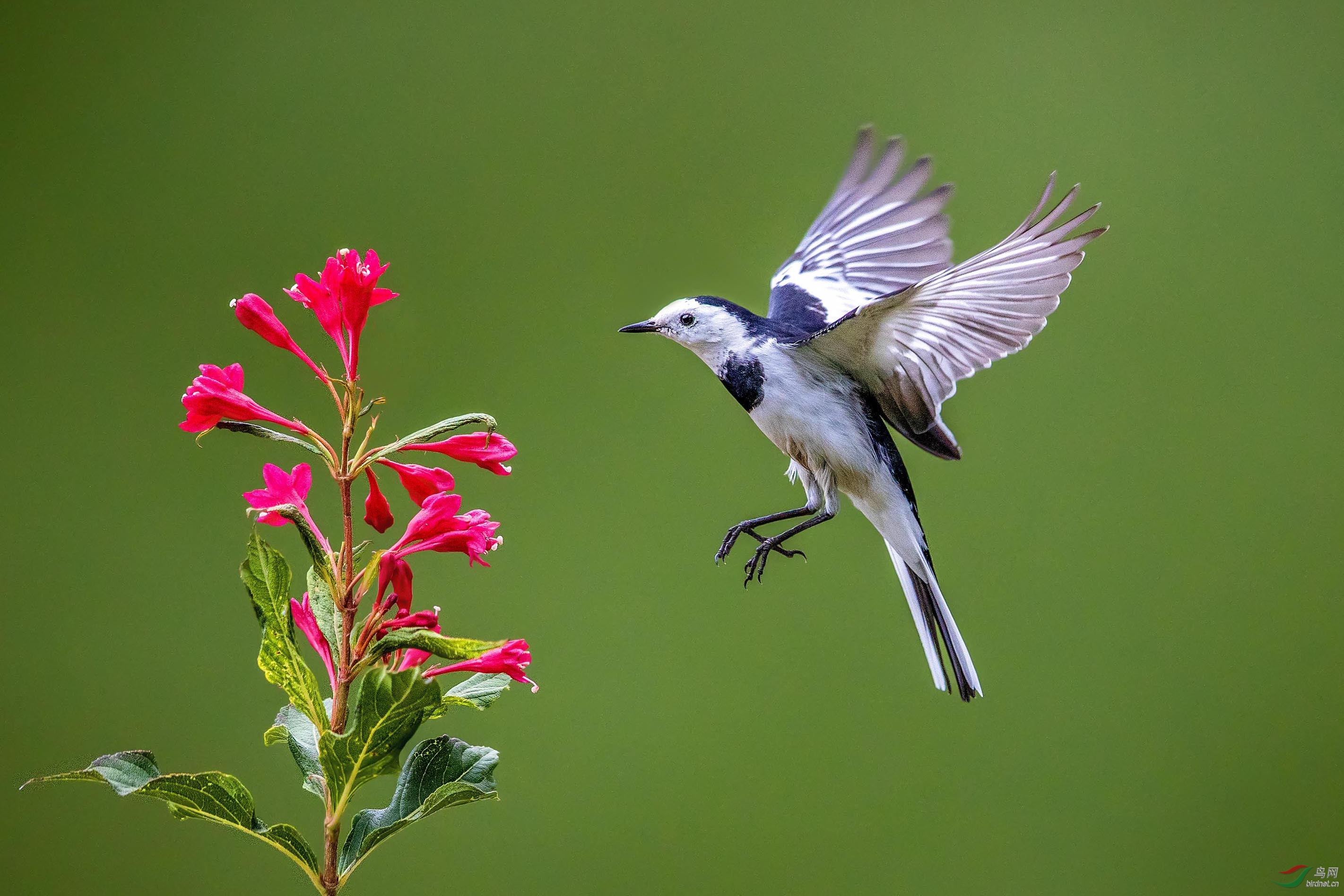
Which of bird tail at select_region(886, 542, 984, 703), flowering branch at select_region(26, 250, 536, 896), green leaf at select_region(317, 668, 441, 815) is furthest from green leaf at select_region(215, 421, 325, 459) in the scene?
bird tail at select_region(886, 542, 984, 703)

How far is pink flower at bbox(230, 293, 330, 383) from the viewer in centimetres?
54

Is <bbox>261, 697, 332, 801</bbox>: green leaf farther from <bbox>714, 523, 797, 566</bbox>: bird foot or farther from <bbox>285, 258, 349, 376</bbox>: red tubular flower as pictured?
<bbox>714, 523, 797, 566</bbox>: bird foot

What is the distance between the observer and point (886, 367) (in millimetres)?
974

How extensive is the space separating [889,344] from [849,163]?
50 cm

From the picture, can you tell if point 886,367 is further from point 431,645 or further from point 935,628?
point 431,645

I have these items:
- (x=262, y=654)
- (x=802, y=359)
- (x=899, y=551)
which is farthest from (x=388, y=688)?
(x=899, y=551)

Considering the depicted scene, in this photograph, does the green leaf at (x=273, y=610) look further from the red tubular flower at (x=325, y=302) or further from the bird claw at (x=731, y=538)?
the bird claw at (x=731, y=538)

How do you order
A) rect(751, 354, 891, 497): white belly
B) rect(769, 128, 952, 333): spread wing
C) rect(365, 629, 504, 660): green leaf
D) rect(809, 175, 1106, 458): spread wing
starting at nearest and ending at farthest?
rect(365, 629, 504, 660): green leaf < rect(809, 175, 1106, 458): spread wing < rect(751, 354, 891, 497): white belly < rect(769, 128, 952, 333): spread wing

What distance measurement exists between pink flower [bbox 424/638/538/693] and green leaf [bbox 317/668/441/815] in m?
0.05

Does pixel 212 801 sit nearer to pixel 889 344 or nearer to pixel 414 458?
pixel 889 344

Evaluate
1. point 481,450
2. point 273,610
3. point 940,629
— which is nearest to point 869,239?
point 940,629

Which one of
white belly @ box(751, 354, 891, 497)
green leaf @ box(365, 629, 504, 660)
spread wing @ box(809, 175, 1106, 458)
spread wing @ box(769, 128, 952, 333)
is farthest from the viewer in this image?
spread wing @ box(769, 128, 952, 333)

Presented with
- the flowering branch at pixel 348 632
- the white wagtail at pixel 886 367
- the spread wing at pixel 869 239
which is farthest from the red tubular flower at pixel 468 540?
the spread wing at pixel 869 239

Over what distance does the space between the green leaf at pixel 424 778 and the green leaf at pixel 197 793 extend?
1.0 inches
